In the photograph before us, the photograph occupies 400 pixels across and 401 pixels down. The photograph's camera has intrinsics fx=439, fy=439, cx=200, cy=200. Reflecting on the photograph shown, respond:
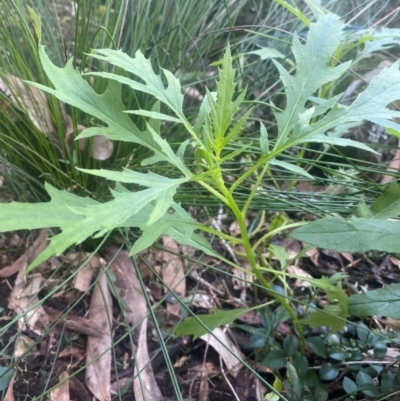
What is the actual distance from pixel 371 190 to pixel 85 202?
0.58 meters

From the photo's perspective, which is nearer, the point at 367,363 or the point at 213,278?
the point at 367,363

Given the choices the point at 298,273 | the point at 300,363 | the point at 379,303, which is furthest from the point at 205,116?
the point at 298,273

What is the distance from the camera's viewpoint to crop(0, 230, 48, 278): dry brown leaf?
99cm

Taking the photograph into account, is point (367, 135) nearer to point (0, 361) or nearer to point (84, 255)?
point (84, 255)

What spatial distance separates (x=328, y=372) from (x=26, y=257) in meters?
0.70

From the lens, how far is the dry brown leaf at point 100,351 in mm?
869

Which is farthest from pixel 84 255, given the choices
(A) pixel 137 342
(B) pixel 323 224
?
(B) pixel 323 224

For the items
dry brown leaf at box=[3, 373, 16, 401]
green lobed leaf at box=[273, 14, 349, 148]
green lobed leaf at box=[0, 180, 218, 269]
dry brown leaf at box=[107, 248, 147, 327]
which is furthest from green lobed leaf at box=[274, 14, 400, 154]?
dry brown leaf at box=[3, 373, 16, 401]

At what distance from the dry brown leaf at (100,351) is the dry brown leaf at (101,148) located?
27cm

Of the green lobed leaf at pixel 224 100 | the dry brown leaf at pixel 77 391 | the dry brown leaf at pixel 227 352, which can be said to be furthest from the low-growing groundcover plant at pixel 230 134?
the dry brown leaf at pixel 77 391

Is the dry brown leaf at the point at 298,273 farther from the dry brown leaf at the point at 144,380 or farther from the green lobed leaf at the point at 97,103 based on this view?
the green lobed leaf at the point at 97,103

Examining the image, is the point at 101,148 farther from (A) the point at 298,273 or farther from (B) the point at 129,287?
(A) the point at 298,273

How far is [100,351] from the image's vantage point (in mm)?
923

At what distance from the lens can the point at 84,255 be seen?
1035mm
